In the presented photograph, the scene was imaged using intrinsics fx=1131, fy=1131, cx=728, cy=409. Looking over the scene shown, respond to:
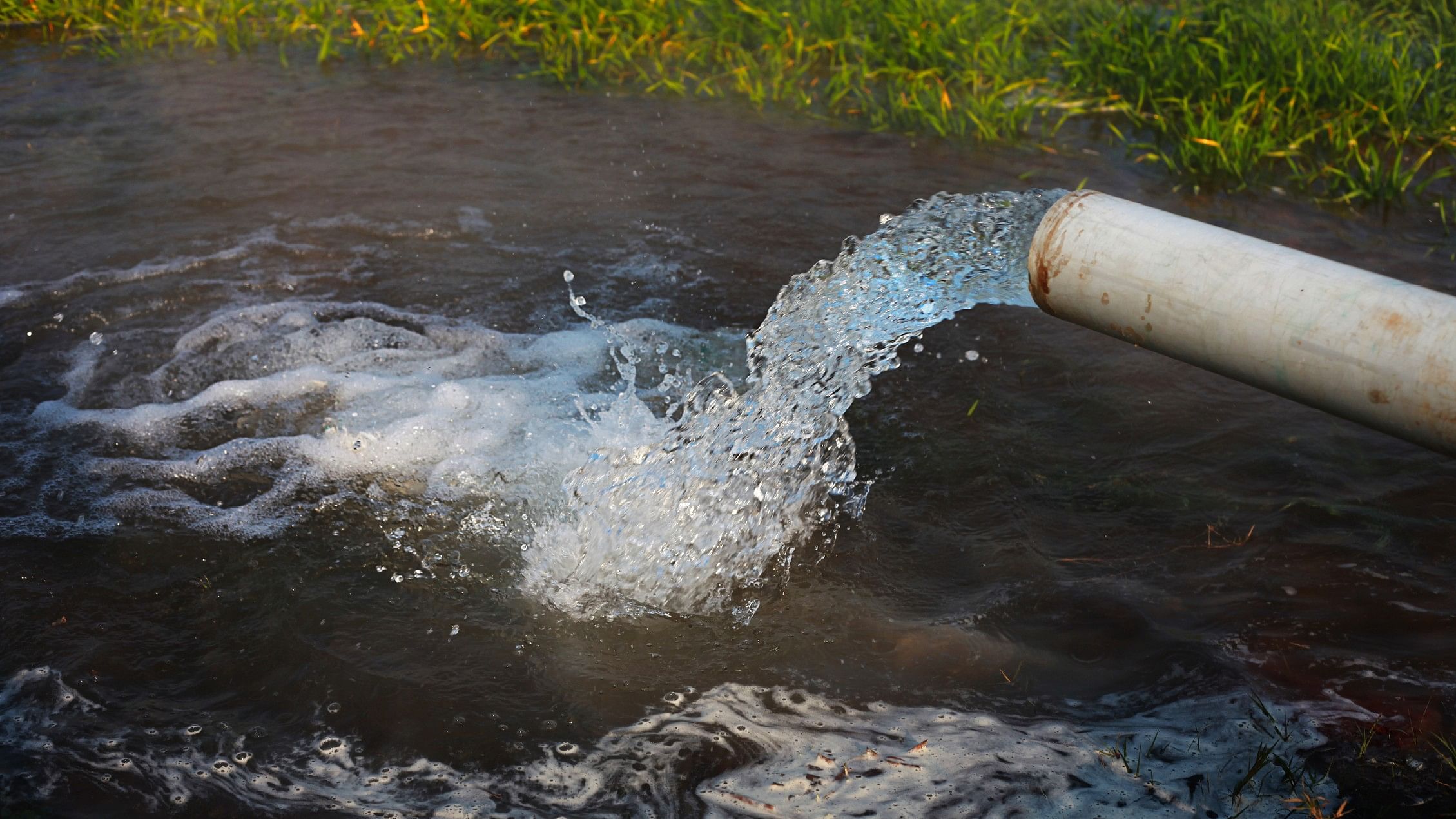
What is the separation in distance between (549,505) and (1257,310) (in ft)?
6.31

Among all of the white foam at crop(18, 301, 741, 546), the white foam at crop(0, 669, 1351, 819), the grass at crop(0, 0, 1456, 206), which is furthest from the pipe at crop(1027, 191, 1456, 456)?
the grass at crop(0, 0, 1456, 206)

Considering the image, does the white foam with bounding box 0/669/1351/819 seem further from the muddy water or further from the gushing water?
the gushing water

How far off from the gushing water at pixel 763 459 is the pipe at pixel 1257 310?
0.69 meters

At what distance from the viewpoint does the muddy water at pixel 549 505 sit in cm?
229

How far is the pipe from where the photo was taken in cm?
169

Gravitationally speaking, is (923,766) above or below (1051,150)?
below

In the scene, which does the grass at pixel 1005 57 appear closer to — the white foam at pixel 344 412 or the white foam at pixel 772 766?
the white foam at pixel 344 412

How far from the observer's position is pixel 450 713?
2.40 m

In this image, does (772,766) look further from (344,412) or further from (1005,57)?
(1005,57)

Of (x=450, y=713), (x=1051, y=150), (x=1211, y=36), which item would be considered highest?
(x=1211, y=36)

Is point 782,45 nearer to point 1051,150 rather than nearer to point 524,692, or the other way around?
point 1051,150

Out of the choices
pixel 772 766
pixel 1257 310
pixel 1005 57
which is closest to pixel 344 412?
pixel 772 766

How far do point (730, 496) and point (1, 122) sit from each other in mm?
4835

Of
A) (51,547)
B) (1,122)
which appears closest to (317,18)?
(1,122)
